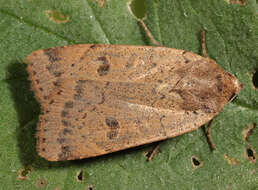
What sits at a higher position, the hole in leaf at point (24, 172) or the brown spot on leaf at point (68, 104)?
the brown spot on leaf at point (68, 104)

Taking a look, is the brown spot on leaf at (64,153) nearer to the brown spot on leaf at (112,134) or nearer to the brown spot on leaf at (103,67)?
the brown spot on leaf at (112,134)

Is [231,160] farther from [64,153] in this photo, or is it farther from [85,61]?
[85,61]

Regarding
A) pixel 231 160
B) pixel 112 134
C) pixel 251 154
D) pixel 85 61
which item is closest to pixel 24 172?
pixel 112 134

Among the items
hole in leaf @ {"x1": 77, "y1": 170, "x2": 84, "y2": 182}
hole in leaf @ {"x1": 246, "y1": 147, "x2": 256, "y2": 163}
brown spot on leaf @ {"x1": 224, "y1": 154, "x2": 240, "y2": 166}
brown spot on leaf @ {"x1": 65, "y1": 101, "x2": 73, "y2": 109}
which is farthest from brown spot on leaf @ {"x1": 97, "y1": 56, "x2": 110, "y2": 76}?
hole in leaf @ {"x1": 246, "y1": 147, "x2": 256, "y2": 163}

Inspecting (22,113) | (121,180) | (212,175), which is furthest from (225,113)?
(22,113)

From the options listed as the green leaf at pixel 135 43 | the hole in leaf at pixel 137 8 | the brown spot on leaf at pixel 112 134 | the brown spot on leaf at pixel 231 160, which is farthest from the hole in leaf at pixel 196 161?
the hole in leaf at pixel 137 8

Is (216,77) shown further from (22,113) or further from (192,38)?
(22,113)
